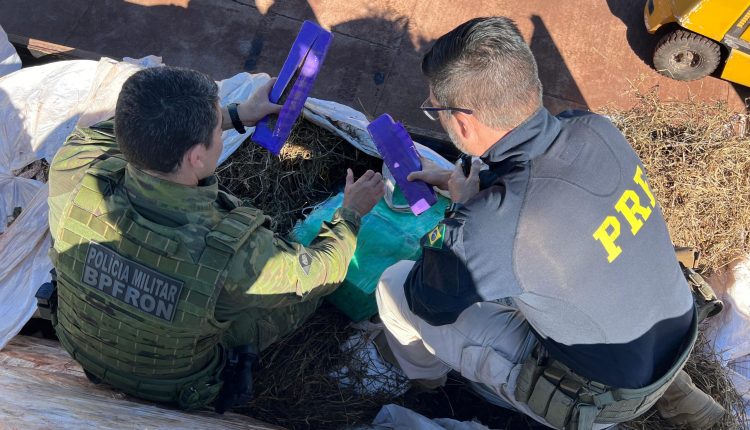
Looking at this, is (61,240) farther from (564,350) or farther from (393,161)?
(564,350)

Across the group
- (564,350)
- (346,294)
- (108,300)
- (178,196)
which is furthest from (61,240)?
(564,350)

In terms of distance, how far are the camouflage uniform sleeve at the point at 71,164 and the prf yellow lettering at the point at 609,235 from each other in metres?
1.72

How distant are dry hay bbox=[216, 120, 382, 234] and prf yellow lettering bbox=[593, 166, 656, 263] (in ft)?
5.32

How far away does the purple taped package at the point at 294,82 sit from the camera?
9.36 feet

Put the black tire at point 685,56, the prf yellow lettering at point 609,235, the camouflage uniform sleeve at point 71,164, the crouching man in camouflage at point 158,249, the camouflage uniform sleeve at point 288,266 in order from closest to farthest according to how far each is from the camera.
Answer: the prf yellow lettering at point 609,235 → the crouching man in camouflage at point 158,249 → the camouflage uniform sleeve at point 288,266 → the camouflage uniform sleeve at point 71,164 → the black tire at point 685,56

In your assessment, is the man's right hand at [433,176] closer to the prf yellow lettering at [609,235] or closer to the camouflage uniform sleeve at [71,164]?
the prf yellow lettering at [609,235]

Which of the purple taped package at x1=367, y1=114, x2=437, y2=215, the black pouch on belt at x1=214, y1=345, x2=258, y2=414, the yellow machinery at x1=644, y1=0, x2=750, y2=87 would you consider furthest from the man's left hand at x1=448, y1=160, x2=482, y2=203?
the yellow machinery at x1=644, y1=0, x2=750, y2=87

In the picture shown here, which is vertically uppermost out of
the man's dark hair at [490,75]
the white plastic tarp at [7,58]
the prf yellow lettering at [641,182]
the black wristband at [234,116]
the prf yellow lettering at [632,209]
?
the man's dark hair at [490,75]

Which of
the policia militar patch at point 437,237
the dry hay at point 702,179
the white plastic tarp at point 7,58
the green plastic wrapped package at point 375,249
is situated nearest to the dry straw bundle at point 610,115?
the dry hay at point 702,179

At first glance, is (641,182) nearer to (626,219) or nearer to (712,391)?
(626,219)

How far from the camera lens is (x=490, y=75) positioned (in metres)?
1.92

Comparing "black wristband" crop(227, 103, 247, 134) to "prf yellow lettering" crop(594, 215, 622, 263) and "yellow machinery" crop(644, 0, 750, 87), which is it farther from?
"yellow machinery" crop(644, 0, 750, 87)

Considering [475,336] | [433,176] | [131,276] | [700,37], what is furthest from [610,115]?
[131,276]

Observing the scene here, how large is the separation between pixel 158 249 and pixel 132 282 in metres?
0.15
